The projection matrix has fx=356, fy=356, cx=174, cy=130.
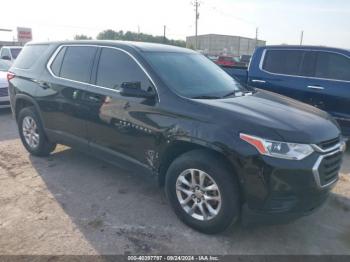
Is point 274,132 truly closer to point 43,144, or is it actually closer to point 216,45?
point 43,144

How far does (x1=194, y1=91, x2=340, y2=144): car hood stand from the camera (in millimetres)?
3162

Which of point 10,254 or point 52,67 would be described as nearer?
point 10,254

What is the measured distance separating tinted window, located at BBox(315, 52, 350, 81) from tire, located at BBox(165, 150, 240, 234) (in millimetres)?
4138

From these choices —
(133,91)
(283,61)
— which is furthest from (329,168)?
(283,61)

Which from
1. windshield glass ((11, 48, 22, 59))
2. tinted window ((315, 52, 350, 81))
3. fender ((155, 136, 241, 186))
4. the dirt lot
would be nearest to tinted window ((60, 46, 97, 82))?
the dirt lot

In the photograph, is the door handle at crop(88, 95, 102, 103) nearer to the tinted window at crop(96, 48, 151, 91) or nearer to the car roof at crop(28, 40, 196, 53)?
the tinted window at crop(96, 48, 151, 91)

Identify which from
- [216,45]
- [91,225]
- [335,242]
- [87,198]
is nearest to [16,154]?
[87,198]

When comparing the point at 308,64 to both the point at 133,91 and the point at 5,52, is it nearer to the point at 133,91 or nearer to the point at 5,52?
the point at 133,91

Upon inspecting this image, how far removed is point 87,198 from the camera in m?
4.32

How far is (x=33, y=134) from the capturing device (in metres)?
5.66

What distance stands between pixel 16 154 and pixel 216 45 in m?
84.8

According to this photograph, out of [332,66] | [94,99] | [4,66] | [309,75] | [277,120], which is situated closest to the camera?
[277,120]

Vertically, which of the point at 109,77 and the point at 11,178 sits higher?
the point at 109,77

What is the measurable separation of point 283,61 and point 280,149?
14.8 ft
